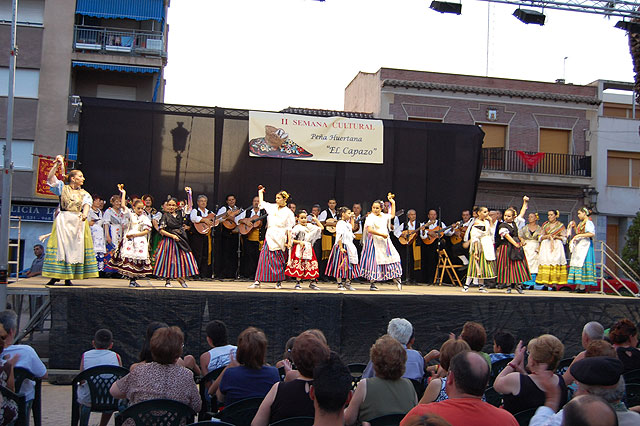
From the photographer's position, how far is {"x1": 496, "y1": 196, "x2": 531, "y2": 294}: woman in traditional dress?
449 inches

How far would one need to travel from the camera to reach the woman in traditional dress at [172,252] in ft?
31.0

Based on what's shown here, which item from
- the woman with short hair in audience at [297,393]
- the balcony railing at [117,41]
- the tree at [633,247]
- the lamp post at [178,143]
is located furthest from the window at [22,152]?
the woman with short hair in audience at [297,393]

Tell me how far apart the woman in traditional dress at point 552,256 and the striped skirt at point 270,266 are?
5558 millimetres

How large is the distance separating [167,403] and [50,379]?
5017 mm

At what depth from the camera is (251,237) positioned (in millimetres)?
12258

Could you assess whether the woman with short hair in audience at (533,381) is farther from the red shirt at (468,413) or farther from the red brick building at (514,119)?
the red brick building at (514,119)

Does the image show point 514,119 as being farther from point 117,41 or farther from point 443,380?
point 443,380

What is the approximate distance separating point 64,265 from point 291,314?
308 cm

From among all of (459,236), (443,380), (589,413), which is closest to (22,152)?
(459,236)

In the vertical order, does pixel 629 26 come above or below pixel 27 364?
above

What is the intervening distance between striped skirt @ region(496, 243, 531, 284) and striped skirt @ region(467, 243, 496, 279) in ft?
0.66

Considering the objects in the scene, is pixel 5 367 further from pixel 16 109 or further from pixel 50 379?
pixel 16 109

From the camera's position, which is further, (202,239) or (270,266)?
(202,239)

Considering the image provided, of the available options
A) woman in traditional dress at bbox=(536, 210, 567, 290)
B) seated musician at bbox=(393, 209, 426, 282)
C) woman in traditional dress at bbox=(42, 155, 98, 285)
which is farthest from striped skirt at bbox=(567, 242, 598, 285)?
woman in traditional dress at bbox=(42, 155, 98, 285)
